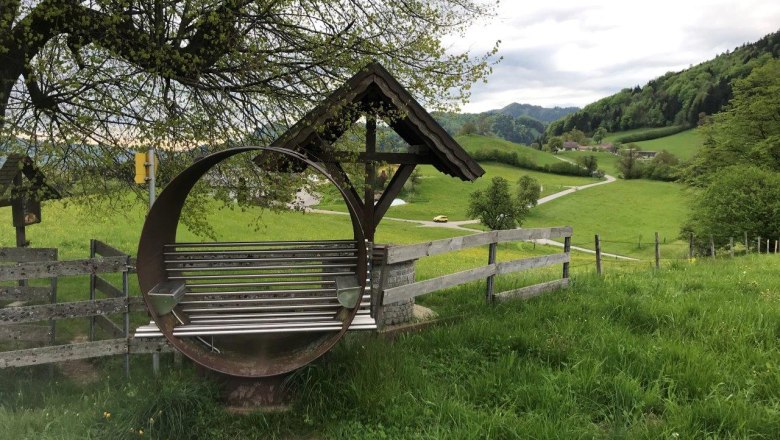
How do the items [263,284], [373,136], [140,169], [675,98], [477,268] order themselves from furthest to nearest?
[675,98], [373,136], [477,268], [140,169], [263,284]

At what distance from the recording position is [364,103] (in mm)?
7715

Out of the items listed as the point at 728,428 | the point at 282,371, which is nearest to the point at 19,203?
the point at 282,371

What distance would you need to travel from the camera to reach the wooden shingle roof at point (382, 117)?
22.3 ft

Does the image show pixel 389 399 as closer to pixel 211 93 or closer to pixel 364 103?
pixel 364 103

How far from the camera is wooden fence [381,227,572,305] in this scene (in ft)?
19.3

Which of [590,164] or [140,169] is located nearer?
[140,169]

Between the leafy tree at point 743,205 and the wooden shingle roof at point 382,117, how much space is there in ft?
82.5

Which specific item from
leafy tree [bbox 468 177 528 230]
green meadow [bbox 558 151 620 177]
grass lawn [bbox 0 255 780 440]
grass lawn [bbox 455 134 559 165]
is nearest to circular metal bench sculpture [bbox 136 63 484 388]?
grass lawn [bbox 0 255 780 440]

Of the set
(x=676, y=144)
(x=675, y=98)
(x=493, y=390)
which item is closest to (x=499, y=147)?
(x=676, y=144)

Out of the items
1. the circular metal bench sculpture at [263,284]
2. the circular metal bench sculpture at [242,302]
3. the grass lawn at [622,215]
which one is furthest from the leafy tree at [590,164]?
the circular metal bench sculpture at [242,302]

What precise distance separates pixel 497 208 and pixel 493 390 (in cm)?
5030

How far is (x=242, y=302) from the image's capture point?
5.16 metres

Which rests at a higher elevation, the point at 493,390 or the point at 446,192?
the point at 446,192

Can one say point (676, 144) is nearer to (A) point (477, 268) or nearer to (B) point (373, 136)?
(B) point (373, 136)
